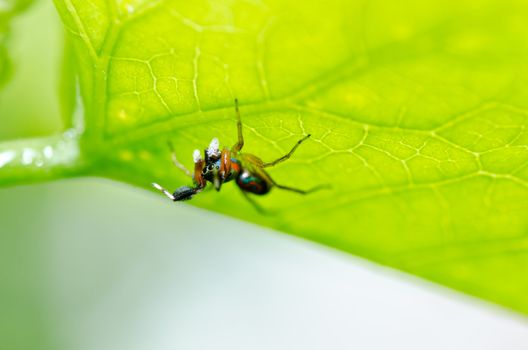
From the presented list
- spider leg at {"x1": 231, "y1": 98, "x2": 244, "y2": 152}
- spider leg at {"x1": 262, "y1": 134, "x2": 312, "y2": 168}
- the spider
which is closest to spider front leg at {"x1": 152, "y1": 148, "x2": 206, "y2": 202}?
the spider

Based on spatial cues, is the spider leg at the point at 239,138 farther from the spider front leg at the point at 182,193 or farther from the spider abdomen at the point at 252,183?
the spider front leg at the point at 182,193

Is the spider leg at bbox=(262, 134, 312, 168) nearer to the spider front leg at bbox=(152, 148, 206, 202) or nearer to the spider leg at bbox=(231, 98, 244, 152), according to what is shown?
the spider leg at bbox=(231, 98, 244, 152)

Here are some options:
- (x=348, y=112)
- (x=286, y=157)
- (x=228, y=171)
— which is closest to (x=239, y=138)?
(x=286, y=157)

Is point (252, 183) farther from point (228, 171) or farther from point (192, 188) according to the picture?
point (192, 188)

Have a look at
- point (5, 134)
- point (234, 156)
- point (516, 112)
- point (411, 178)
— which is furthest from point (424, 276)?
point (5, 134)

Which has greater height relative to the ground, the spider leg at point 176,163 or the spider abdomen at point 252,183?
the spider abdomen at point 252,183

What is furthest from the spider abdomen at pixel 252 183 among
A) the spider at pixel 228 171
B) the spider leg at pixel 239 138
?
the spider leg at pixel 239 138
